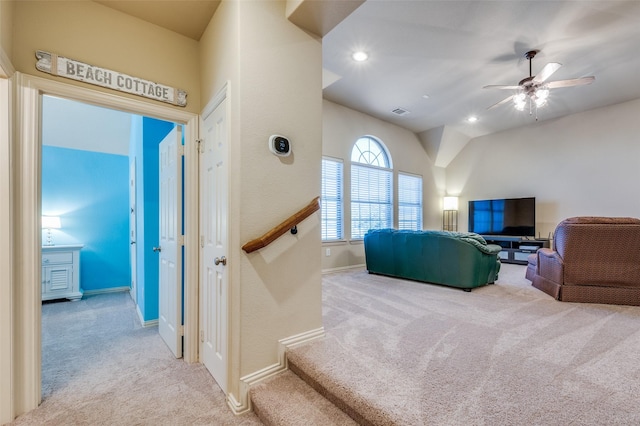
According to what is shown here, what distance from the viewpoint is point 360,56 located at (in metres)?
3.68

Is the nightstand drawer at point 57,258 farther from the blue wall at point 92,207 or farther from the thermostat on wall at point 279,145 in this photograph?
the thermostat on wall at point 279,145

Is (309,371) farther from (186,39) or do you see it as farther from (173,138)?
(186,39)

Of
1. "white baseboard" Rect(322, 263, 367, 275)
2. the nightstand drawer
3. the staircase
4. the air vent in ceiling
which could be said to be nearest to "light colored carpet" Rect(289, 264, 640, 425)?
the staircase

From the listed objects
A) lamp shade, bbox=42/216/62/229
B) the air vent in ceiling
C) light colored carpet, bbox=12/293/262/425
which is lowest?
light colored carpet, bbox=12/293/262/425

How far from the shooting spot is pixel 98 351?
2439 mm

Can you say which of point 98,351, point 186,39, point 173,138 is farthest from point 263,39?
point 98,351

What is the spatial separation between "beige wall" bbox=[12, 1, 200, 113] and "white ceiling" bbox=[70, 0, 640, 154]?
10 centimetres

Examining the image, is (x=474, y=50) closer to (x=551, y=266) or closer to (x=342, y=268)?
(x=551, y=266)

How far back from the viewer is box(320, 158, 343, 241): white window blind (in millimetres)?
5145

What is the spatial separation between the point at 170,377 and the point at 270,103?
2.07 meters

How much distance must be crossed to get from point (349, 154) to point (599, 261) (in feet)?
12.6

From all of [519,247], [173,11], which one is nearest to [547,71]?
[519,247]

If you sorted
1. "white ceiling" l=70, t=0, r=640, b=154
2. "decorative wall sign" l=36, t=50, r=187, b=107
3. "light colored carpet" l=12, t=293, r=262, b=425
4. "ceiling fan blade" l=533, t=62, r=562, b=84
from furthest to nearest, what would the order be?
"ceiling fan blade" l=533, t=62, r=562, b=84 → "white ceiling" l=70, t=0, r=640, b=154 → "decorative wall sign" l=36, t=50, r=187, b=107 → "light colored carpet" l=12, t=293, r=262, b=425

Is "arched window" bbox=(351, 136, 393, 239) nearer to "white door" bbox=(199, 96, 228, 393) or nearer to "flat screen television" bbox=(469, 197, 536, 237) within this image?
"flat screen television" bbox=(469, 197, 536, 237)
